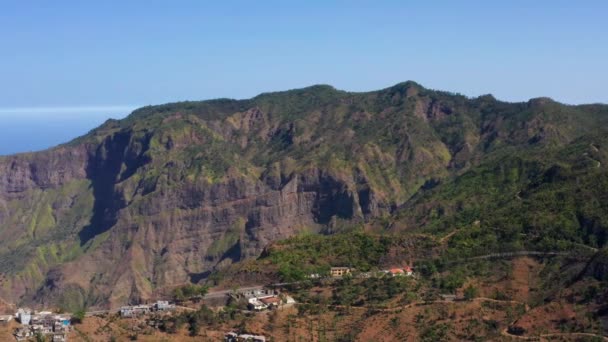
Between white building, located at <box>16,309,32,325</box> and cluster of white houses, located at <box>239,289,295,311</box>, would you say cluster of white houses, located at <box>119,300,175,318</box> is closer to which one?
cluster of white houses, located at <box>239,289,295,311</box>

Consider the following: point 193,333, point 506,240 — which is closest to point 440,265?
point 506,240

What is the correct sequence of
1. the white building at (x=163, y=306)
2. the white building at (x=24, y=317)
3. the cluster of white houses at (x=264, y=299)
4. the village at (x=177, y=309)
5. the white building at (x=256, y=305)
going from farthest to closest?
the white building at (x=163, y=306)
the cluster of white houses at (x=264, y=299)
the white building at (x=256, y=305)
the white building at (x=24, y=317)
the village at (x=177, y=309)

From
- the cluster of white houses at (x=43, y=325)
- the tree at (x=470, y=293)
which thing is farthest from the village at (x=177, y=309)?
the tree at (x=470, y=293)

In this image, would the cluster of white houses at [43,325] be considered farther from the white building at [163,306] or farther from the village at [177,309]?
the white building at [163,306]

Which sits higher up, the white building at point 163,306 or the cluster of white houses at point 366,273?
the cluster of white houses at point 366,273

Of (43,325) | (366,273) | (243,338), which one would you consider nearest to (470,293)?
(366,273)

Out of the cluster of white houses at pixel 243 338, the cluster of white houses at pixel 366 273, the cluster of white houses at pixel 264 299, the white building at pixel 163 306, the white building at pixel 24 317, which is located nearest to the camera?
the cluster of white houses at pixel 243 338

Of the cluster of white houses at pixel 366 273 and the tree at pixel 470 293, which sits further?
the cluster of white houses at pixel 366 273

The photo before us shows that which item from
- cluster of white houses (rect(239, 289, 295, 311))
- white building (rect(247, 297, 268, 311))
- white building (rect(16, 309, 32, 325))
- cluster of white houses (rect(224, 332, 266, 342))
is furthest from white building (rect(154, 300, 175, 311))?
cluster of white houses (rect(224, 332, 266, 342))

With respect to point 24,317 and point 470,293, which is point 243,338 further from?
point 470,293
